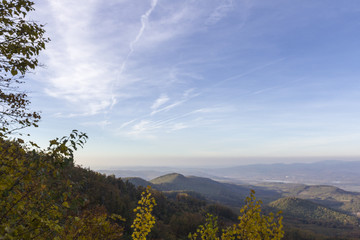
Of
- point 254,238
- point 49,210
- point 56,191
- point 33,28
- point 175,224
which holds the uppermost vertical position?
point 33,28

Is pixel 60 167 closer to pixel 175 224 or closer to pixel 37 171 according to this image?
pixel 37 171

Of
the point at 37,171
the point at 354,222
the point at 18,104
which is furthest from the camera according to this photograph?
the point at 354,222

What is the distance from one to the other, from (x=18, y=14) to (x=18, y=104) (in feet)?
13.8

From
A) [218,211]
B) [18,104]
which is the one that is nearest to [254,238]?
[18,104]

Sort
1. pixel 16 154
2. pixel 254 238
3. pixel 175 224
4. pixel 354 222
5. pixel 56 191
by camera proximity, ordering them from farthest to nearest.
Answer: pixel 354 222 → pixel 175 224 → pixel 254 238 → pixel 16 154 → pixel 56 191

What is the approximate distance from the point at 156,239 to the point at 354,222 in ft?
461

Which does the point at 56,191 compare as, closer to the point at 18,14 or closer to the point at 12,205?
the point at 12,205

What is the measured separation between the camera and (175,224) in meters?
27.4

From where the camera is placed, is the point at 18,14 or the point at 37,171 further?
the point at 18,14

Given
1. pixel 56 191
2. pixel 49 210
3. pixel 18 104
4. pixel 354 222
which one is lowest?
pixel 354 222

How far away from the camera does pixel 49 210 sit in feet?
12.4

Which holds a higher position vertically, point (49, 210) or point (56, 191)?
point (56, 191)

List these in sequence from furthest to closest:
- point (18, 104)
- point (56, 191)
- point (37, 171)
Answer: point (18, 104), point (56, 191), point (37, 171)

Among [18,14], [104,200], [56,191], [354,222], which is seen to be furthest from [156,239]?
[354,222]
